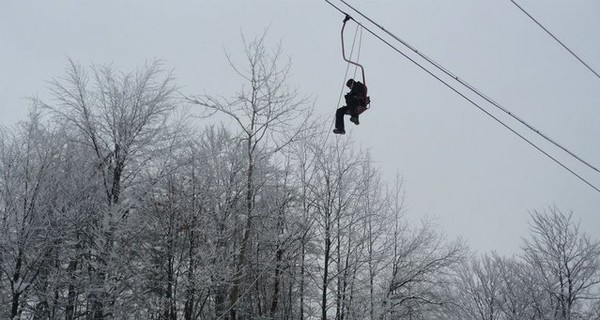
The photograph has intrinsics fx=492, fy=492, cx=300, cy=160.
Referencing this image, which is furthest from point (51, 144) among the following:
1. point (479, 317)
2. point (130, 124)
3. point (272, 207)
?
point (479, 317)

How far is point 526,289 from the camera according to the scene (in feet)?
87.2

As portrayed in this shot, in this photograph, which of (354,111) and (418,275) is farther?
(418,275)

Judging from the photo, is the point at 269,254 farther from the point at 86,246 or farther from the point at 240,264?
the point at 86,246

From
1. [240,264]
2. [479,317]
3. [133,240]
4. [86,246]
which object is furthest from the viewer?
[479,317]

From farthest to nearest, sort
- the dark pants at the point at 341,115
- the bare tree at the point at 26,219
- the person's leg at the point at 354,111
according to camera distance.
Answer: the bare tree at the point at 26,219, the dark pants at the point at 341,115, the person's leg at the point at 354,111

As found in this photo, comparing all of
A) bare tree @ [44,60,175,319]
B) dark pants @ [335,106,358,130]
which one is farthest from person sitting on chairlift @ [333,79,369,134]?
bare tree @ [44,60,175,319]

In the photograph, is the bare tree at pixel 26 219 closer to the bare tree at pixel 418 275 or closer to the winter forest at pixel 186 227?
the winter forest at pixel 186 227

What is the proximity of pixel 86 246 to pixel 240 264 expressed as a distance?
Result: 6.42 meters

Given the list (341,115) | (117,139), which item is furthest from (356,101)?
(117,139)

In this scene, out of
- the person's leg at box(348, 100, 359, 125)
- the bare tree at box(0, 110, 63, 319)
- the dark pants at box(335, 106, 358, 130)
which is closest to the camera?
the person's leg at box(348, 100, 359, 125)

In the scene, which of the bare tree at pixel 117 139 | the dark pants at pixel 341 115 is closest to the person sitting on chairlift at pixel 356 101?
the dark pants at pixel 341 115

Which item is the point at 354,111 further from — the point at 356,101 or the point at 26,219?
the point at 26,219

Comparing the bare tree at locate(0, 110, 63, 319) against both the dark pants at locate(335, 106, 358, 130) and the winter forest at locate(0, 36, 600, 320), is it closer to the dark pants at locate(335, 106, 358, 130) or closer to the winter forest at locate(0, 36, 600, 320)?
the winter forest at locate(0, 36, 600, 320)

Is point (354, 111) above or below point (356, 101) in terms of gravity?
below
